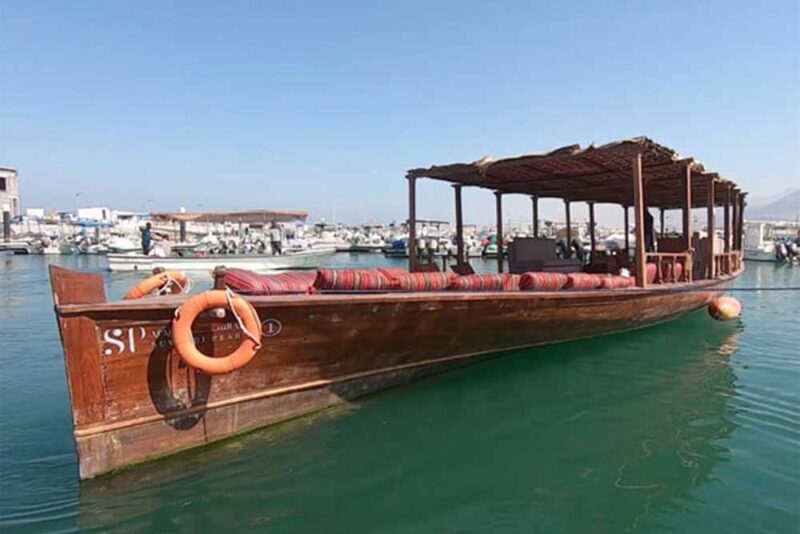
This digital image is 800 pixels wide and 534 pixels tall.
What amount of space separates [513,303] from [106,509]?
15.5 feet

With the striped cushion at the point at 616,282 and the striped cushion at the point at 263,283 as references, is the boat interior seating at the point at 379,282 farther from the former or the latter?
the striped cushion at the point at 616,282

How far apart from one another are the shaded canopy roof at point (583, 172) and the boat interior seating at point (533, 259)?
1.36 metres

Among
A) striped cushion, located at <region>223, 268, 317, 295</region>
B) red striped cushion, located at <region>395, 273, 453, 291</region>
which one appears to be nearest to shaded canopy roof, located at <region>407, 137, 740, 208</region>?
red striped cushion, located at <region>395, 273, 453, 291</region>

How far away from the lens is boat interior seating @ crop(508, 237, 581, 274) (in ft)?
37.6

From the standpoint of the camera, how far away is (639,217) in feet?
26.9

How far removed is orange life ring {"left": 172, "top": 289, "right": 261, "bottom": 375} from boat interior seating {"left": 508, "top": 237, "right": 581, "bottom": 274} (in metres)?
7.91

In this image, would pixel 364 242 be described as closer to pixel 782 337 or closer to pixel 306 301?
pixel 782 337

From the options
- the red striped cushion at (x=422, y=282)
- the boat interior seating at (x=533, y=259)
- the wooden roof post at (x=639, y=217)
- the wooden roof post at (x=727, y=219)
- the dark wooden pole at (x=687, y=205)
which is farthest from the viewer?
the wooden roof post at (x=727, y=219)

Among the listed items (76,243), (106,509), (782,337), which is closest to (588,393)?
(106,509)

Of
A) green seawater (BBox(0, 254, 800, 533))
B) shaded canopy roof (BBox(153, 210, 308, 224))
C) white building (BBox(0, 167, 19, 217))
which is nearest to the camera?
green seawater (BBox(0, 254, 800, 533))

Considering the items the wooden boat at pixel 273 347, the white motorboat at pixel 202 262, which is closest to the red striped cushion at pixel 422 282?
the wooden boat at pixel 273 347

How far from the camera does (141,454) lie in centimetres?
450

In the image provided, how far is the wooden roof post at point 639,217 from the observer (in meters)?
7.93

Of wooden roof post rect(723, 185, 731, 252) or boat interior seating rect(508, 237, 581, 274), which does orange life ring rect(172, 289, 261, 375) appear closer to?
boat interior seating rect(508, 237, 581, 274)
